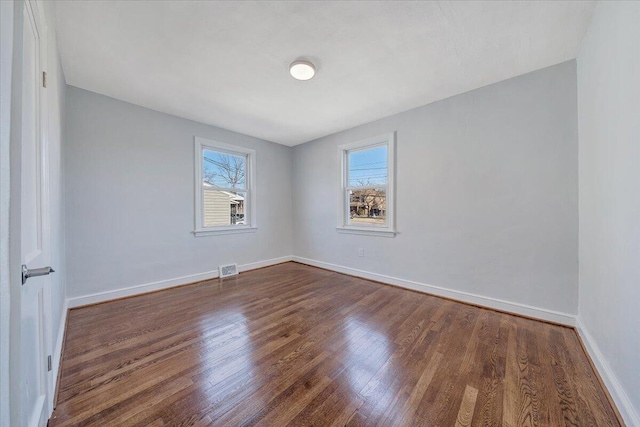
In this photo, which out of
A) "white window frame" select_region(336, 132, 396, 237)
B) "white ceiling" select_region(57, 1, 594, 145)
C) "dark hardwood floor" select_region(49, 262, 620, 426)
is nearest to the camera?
"dark hardwood floor" select_region(49, 262, 620, 426)

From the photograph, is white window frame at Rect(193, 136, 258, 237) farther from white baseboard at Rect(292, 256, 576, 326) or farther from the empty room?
white baseboard at Rect(292, 256, 576, 326)

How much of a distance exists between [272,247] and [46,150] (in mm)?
3587

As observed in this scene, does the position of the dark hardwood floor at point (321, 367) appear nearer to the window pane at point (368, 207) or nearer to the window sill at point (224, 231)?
the window sill at point (224, 231)

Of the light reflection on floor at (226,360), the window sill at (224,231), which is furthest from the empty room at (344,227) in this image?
the window sill at (224,231)

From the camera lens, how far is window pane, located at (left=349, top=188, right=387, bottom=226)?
372 centimetres

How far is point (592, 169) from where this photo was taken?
6.13 feet

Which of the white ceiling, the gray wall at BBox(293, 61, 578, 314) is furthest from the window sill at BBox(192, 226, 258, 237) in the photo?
the gray wall at BBox(293, 61, 578, 314)

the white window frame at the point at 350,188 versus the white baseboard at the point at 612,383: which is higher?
the white window frame at the point at 350,188

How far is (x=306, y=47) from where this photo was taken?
2043 mm

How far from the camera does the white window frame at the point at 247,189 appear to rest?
3.65 metres

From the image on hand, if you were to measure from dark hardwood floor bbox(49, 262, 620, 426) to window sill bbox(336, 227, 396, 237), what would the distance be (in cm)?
107

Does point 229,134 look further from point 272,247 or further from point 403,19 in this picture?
point 403,19

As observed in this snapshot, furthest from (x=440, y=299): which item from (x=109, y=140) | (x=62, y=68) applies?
(x=62, y=68)

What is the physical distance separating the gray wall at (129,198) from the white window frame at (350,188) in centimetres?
192
